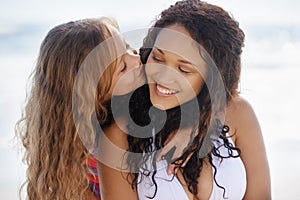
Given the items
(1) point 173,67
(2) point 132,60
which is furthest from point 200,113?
(2) point 132,60

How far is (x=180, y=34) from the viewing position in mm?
2324

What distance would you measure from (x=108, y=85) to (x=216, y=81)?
1.36ft

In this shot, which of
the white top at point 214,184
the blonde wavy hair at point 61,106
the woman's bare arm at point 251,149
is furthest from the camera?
the woman's bare arm at point 251,149

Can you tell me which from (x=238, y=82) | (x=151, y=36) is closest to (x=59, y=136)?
(x=151, y=36)

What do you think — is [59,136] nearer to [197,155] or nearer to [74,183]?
[74,183]

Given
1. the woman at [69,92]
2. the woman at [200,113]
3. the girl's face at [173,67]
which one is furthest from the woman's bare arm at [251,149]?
the woman at [69,92]

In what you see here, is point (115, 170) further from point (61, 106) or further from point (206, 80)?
point (206, 80)

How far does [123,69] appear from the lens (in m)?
2.38

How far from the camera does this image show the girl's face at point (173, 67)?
2322 millimetres

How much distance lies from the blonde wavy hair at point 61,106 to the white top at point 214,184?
0.24m

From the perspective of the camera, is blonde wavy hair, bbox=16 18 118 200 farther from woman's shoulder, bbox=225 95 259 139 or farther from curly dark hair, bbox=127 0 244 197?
woman's shoulder, bbox=225 95 259 139

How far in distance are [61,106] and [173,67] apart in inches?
17.1

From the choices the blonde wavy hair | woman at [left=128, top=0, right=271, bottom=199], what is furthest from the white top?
the blonde wavy hair

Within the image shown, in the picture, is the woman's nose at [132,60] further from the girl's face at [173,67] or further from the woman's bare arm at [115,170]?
the woman's bare arm at [115,170]
